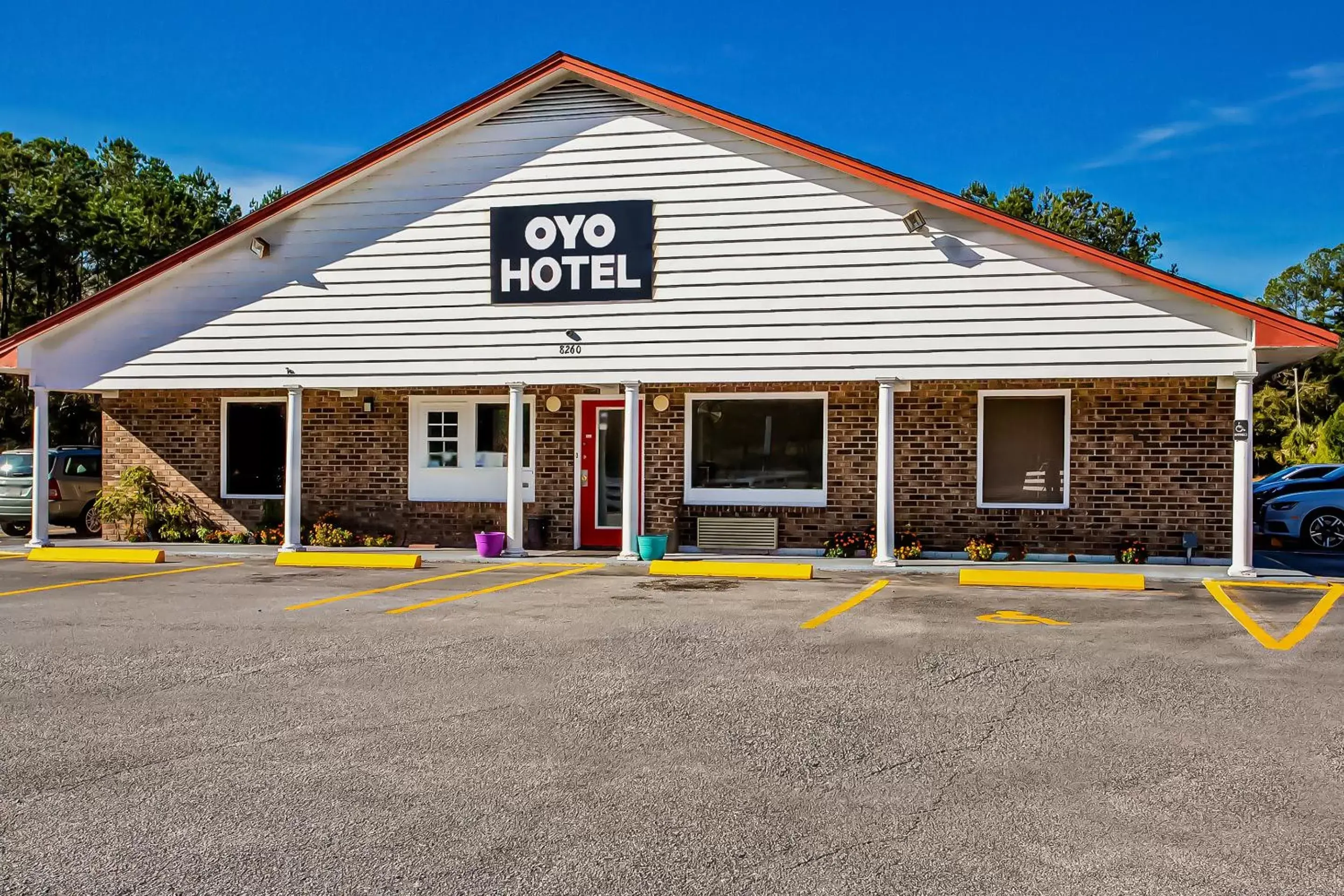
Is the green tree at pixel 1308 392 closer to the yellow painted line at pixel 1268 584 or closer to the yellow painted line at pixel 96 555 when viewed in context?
the yellow painted line at pixel 1268 584

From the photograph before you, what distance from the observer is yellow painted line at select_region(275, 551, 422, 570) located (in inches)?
551

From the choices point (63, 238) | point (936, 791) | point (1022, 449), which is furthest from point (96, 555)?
point (63, 238)

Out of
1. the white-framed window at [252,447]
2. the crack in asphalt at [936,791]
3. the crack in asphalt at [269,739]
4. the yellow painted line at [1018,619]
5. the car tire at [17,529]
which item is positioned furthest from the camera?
the car tire at [17,529]

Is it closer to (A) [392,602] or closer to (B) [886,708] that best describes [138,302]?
(A) [392,602]

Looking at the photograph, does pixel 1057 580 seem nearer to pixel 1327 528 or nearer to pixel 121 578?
pixel 1327 528

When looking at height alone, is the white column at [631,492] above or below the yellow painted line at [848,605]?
above

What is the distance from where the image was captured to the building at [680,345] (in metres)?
13.4

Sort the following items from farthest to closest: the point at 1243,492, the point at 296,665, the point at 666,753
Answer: the point at 1243,492, the point at 296,665, the point at 666,753

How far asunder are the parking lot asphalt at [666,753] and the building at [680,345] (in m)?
4.93

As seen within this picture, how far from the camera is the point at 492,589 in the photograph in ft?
37.2

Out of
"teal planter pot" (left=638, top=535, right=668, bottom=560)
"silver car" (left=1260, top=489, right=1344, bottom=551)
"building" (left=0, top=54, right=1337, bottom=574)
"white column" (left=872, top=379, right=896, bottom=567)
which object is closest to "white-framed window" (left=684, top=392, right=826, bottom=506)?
"building" (left=0, top=54, right=1337, bottom=574)

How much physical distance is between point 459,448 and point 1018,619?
381 inches

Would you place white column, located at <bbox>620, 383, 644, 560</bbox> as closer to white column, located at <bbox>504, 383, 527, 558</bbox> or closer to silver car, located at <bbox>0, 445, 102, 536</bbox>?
white column, located at <bbox>504, 383, 527, 558</bbox>

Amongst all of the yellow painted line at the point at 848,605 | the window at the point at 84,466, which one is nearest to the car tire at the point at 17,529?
the window at the point at 84,466
